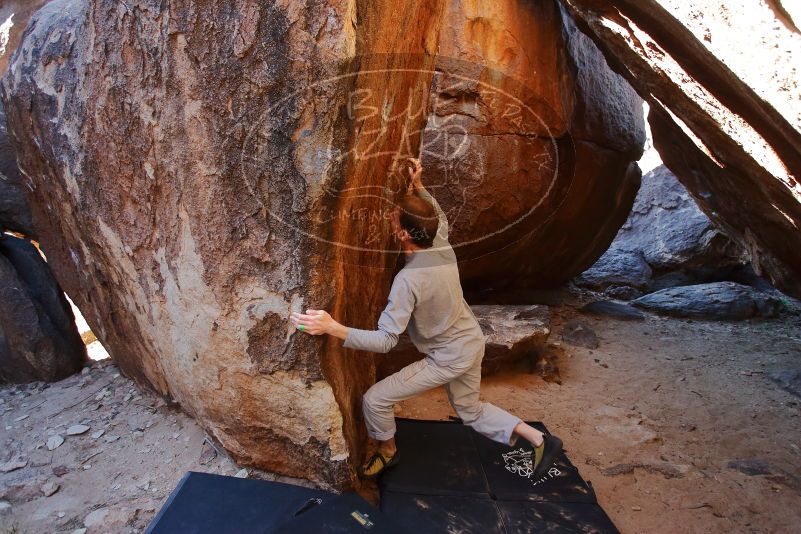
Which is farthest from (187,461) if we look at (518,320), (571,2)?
(571,2)

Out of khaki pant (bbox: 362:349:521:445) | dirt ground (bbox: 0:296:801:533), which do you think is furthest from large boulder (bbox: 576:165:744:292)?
khaki pant (bbox: 362:349:521:445)

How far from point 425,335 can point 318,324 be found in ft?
1.72

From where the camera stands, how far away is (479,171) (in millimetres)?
4289

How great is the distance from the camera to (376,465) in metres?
2.58

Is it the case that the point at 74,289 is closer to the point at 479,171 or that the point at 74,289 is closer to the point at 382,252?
the point at 382,252

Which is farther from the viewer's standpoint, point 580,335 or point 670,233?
point 670,233

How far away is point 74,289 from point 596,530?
3.28 m

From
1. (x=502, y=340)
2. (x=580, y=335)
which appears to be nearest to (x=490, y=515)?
(x=502, y=340)

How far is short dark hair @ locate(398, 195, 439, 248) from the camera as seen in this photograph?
234cm

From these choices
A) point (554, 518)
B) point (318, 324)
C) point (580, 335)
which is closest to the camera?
point (318, 324)

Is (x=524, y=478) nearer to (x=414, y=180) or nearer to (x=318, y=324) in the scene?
(x=318, y=324)

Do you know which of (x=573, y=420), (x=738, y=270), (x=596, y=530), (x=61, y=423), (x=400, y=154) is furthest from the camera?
(x=738, y=270)

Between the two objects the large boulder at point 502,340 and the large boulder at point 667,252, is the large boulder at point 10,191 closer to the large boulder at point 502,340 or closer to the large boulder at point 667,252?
the large boulder at point 502,340

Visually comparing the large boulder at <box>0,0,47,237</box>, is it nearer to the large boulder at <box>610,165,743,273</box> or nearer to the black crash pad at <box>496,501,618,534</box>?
the black crash pad at <box>496,501,618,534</box>
